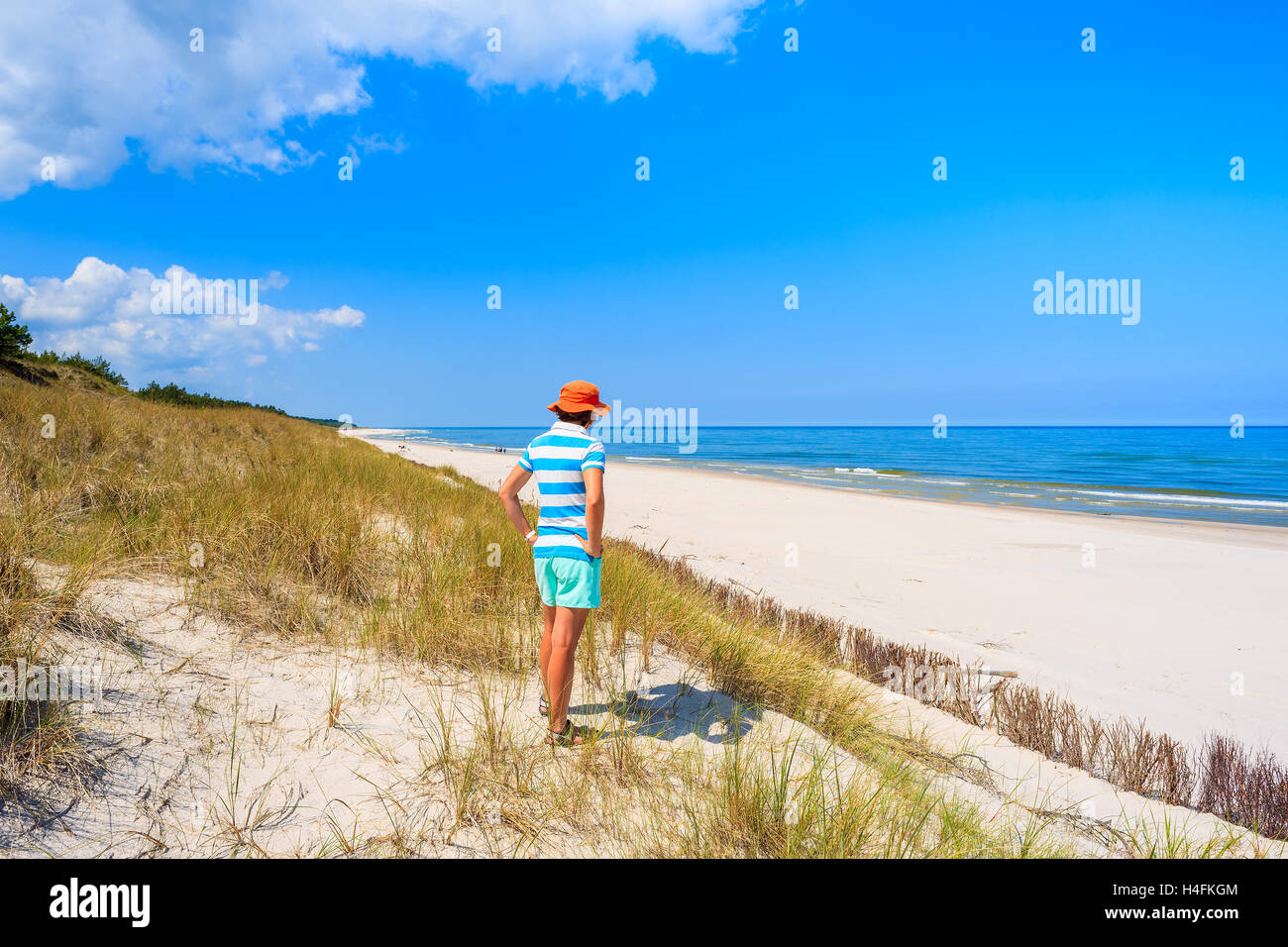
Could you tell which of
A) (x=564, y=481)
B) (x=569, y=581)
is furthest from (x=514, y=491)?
(x=569, y=581)

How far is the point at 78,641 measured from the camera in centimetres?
315

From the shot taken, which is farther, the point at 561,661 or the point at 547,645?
the point at 547,645

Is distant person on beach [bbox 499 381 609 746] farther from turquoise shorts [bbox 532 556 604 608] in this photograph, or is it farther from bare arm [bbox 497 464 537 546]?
bare arm [bbox 497 464 537 546]

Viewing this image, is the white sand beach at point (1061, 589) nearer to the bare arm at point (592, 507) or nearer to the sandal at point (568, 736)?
the sandal at point (568, 736)

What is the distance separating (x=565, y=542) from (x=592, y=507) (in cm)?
34

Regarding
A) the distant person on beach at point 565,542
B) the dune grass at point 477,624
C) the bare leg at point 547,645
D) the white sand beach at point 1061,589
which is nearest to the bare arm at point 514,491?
the distant person on beach at point 565,542

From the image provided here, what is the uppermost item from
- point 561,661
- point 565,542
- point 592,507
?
point 592,507

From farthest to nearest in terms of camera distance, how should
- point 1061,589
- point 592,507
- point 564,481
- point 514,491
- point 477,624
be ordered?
point 1061,589 < point 477,624 < point 514,491 < point 564,481 < point 592,507

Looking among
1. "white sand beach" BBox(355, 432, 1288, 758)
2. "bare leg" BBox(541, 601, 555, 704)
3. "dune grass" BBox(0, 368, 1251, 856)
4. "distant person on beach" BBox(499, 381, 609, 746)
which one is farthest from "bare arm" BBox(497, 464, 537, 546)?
"white sand beach" BBox(355, 432, 1288, 758)

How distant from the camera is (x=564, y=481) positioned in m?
3.08

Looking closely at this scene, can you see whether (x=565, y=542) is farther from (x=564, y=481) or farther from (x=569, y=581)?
(x=564, y=481)

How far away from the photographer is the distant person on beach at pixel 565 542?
121 inches
